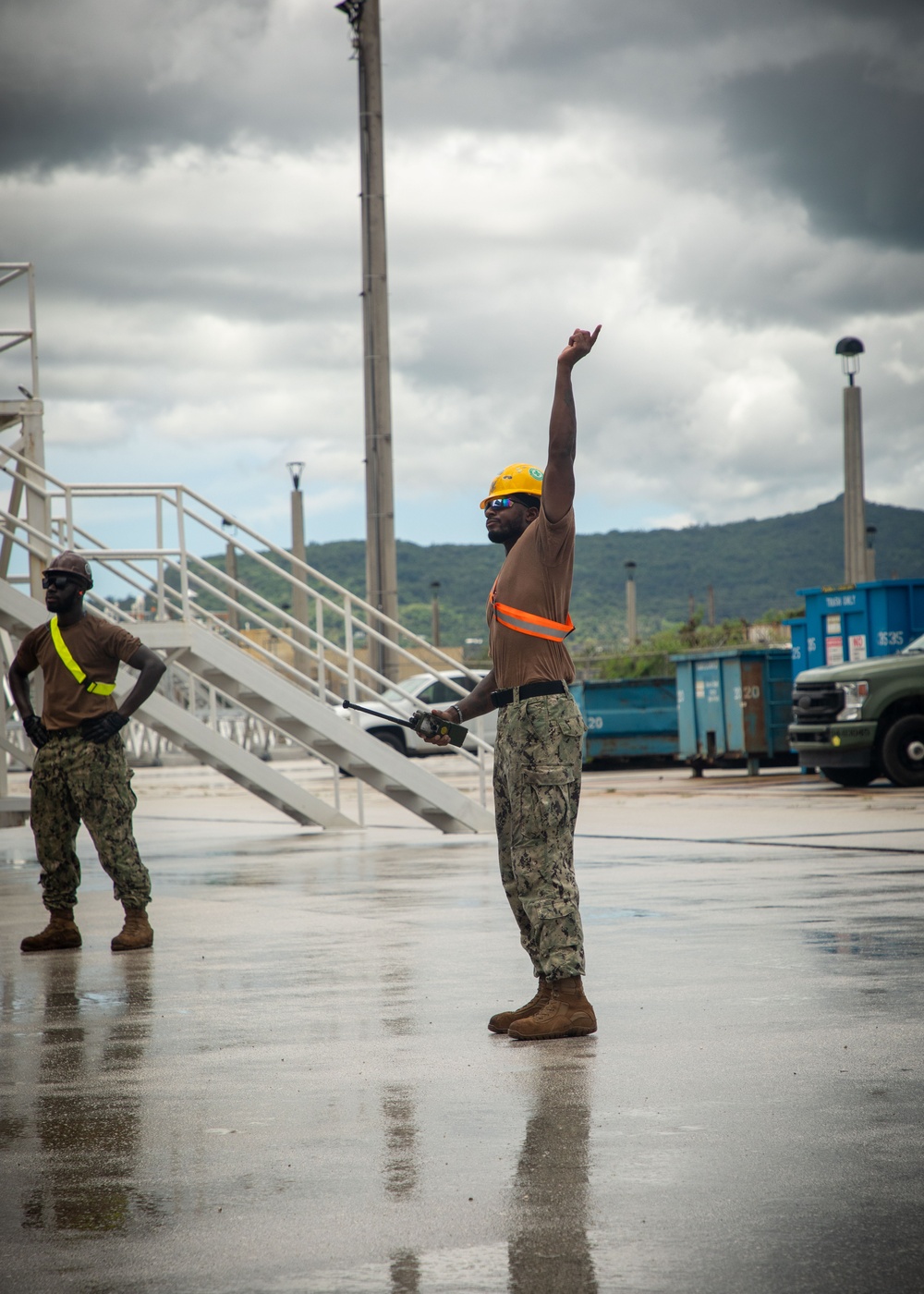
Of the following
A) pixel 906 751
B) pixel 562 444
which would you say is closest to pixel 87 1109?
pixel 562 444

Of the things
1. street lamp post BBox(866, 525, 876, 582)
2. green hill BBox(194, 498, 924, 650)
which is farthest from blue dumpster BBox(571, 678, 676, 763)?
green hill BBox(194, 498, 924, 650)

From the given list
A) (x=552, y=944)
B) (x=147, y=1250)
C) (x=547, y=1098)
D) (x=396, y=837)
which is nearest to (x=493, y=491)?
(x=552, y=944)

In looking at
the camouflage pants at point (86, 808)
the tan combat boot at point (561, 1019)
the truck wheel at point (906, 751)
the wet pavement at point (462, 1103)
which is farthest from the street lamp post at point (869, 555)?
the tan combat boot at point (561, 1019)

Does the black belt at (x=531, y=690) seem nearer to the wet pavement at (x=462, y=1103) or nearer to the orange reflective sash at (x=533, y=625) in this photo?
the orange reflective sash at (x=533, y=625)

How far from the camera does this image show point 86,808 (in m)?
8.52

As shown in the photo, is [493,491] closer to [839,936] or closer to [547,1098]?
[547,1098]

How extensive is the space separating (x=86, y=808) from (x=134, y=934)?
0.67 metres

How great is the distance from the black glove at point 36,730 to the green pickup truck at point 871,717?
13.0m

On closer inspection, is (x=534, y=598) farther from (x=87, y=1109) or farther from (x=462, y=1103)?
(x=87, y=1109)

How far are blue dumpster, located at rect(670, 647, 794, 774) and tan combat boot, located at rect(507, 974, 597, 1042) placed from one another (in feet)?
59.8

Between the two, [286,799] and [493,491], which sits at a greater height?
[493,491]

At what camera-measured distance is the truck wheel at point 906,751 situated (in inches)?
780

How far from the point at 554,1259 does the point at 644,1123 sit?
3.89 ft

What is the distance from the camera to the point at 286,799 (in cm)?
1736
